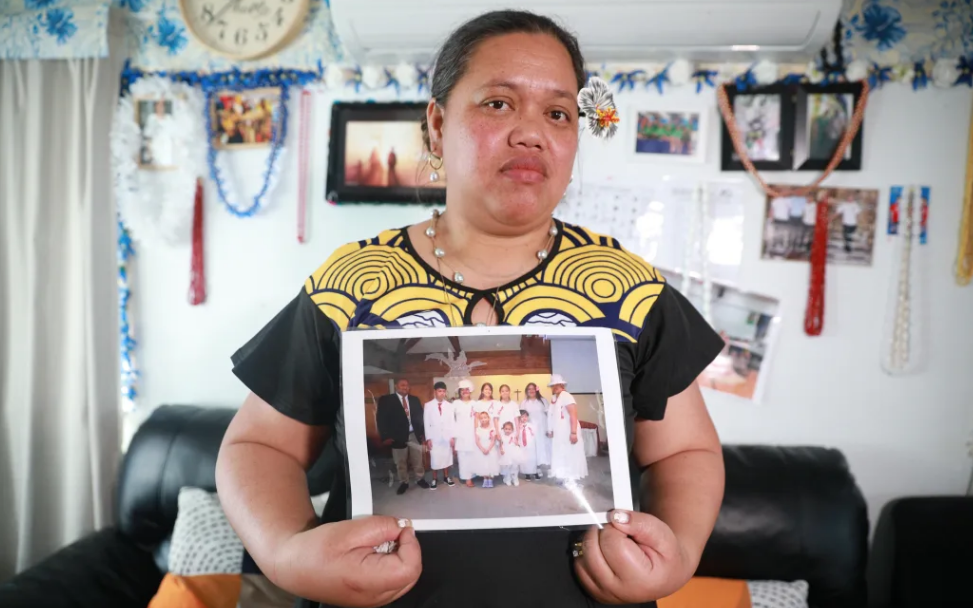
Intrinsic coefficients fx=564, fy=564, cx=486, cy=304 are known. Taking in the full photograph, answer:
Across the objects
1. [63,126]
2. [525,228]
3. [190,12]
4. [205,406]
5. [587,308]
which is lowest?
[205,406]

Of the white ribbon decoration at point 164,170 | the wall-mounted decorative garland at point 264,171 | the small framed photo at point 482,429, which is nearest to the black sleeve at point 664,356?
the small framed photo at point 482,429

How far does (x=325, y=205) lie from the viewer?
181cm

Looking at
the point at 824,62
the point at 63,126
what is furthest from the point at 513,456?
the point at 63,126

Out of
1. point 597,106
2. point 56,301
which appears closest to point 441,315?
point 597,106

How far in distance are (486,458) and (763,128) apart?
57.4 inches

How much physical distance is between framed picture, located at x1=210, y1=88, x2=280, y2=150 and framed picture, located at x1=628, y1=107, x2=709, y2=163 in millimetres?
1128

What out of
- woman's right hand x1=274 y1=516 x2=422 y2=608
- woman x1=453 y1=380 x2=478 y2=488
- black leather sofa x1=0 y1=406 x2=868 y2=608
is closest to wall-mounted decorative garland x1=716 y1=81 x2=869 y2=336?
black leather sofa x1=0 y1=406 x2=868 y2=608

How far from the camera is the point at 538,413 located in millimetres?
671

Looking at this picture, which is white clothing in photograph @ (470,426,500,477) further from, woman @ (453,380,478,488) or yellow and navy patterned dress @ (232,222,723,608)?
yellow and navy patterned dress @ (232,222,723,608)

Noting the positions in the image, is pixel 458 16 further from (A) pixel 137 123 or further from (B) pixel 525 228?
(A) pixel 137 123

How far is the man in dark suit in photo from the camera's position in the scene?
0.66 m

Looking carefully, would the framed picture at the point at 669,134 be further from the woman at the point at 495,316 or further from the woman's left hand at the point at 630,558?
the woman's left hand at the point at 630,558

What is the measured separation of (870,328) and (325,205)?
171cm

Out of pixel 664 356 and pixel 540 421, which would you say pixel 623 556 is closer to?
pixel 540 421
